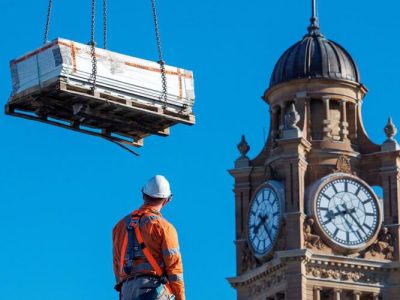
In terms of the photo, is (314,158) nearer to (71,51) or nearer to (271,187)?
(271,187)

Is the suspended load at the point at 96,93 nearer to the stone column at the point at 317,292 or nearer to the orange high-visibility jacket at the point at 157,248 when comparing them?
the orange high-visibility jacket at the point at 157,248

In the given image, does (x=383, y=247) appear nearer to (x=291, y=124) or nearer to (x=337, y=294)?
(x=337, y=294)

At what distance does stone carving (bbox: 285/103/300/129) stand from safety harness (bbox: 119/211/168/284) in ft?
205

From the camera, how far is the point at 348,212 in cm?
9631

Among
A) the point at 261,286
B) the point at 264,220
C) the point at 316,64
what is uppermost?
the point at 316,64

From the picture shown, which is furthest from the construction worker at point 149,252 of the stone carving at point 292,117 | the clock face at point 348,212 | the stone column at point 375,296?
the stone column at point 375,296

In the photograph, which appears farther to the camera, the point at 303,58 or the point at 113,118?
the point at 303,58

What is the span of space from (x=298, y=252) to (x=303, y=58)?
27.0 feet

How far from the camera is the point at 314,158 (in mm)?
98625

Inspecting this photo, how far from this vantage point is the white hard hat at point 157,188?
116 feet

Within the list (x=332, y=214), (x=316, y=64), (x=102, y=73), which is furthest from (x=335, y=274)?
(x=102, y=73)

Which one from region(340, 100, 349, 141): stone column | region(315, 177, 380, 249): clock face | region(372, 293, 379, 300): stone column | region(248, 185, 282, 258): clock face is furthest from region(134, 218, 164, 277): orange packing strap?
region(340, 100, 349, 141): stone column

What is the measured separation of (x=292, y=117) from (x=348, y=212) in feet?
14.7

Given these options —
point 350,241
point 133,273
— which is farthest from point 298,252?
point 133,273
